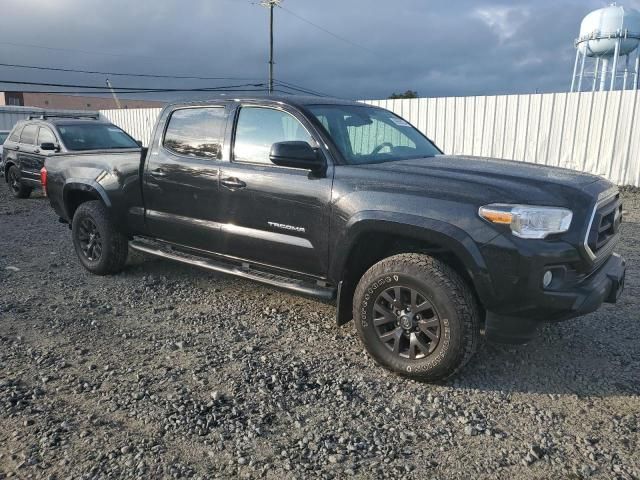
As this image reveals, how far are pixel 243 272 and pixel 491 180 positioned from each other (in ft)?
6.96

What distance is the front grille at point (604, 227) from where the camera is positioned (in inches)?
125

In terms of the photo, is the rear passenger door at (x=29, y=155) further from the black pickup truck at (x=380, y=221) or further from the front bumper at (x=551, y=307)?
the front bumper at (x=551, y=307)

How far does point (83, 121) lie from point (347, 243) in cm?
939

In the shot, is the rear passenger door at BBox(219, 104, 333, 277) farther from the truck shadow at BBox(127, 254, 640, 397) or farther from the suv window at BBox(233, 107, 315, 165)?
the truck shadow at BBox(127, 254, 640, 397)

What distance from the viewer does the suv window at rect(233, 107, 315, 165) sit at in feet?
13.3

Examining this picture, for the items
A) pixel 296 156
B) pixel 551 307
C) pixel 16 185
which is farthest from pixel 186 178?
pixel 16 185

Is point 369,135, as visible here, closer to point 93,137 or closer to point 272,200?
point 272,200

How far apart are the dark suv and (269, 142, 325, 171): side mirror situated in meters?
7.10

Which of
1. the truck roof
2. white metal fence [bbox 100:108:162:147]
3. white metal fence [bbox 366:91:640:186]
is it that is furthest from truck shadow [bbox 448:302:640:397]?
white metal fence [bbox 100:108:162:147]

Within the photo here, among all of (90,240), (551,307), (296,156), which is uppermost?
(296,156)

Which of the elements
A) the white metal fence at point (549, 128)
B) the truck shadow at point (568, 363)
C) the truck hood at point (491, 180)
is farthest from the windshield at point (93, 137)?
the truck shadow at point (568, 363)

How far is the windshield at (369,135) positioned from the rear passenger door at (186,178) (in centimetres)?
98

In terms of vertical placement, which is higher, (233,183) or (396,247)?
(233,183)

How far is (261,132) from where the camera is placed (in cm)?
424
